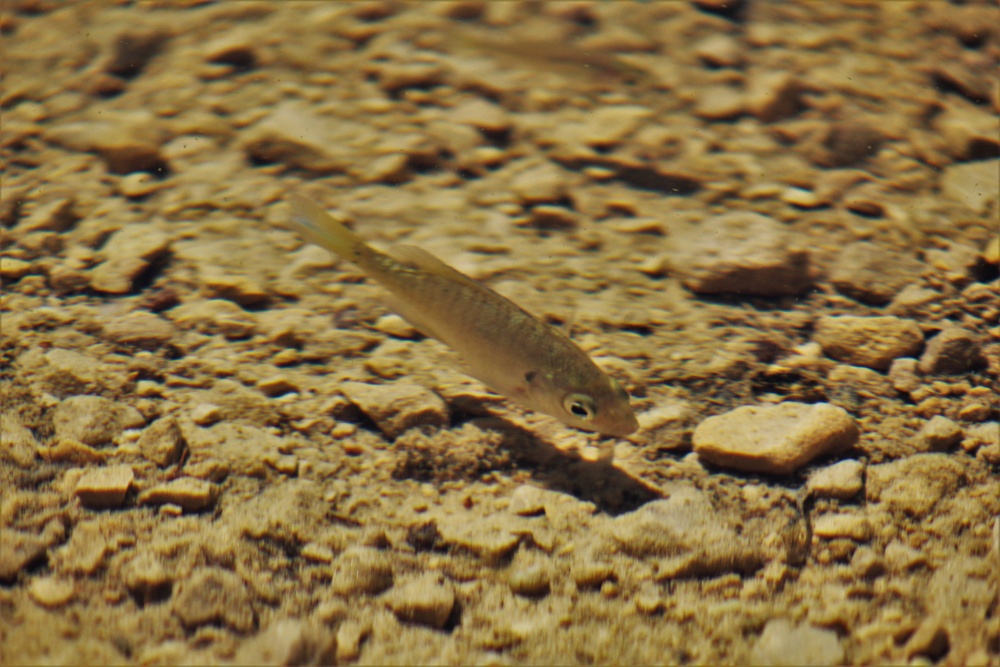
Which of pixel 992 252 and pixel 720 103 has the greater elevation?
pixel 720 103

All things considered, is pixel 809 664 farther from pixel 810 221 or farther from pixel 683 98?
pixel 683 98

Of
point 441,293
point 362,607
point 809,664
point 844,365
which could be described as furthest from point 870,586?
point 441,293

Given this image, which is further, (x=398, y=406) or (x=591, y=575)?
(x=398, y=406)

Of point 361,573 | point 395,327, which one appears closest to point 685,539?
point 361,573

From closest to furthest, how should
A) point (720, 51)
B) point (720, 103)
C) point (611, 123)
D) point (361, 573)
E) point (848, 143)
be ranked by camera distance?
point (361, 573)
point (848, 143)
point (611, 123)
point (720, 103)
point (720, 51)

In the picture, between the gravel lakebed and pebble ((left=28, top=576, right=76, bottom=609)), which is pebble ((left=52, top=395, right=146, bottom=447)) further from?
pebble ((left=28, top=576, right=76, bottom=609))

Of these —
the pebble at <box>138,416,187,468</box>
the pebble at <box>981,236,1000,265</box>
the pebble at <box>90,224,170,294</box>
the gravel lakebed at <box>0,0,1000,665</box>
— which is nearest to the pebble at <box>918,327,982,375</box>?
the gravel lakebed at <box>0,0,1000,665</box>

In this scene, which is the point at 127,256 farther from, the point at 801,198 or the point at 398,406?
the point at 801,198
